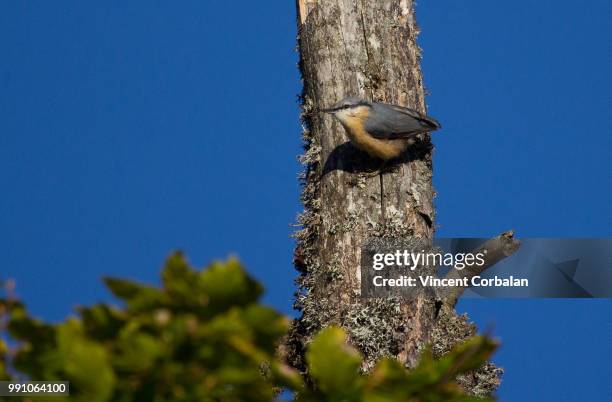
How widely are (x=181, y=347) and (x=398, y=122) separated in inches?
150

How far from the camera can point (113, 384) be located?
108cm

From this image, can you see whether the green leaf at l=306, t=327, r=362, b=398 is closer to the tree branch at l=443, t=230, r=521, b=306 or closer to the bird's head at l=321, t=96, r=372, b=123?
the bird's head at l=321, t=96, r=372, b=123

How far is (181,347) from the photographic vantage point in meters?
1.10

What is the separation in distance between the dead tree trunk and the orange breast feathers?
8cm

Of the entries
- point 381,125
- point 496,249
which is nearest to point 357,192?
point 381,125

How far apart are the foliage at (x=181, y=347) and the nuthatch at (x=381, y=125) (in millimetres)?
3275

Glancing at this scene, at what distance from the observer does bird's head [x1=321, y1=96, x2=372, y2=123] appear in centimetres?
454

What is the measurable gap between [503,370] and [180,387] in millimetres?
4012

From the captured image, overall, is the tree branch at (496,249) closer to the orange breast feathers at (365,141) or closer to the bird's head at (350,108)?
the orange breast feathers at (365,141)

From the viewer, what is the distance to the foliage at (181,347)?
1092 millimetres

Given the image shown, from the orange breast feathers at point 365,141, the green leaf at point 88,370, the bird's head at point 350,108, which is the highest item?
the bird's head at point 350,108

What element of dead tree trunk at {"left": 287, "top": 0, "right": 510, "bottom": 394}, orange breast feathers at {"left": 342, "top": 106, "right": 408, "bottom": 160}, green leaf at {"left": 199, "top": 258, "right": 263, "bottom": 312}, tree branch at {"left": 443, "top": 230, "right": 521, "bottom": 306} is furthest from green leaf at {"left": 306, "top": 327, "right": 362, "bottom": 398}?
tree branch at {"left": 443, "top": 230, "right": 521, "bottom": 306}

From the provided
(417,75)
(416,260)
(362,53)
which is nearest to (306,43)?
(362,53)

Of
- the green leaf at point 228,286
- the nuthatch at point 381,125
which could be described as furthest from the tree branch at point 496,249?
the green leaf at point 228,286
